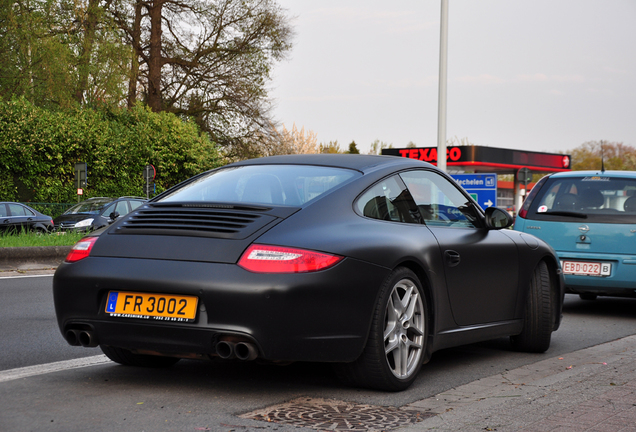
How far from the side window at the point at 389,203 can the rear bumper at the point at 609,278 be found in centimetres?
450

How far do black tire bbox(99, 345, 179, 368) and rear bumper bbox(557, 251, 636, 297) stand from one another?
5431 millimetres

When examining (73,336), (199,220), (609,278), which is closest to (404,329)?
(199,220)

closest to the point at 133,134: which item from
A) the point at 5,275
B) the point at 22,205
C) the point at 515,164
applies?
the point at 22,205

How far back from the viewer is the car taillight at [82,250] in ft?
15.1

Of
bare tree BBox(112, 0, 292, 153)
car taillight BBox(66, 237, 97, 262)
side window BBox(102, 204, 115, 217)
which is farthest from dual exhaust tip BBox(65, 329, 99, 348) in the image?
bare tree BBox(112, 0, 292, 153)

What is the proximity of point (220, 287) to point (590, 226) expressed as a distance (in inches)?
243

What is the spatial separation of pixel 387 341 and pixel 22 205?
69.8ft

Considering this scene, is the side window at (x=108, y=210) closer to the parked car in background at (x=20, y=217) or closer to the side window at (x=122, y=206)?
the side window at (x=122, y=206)

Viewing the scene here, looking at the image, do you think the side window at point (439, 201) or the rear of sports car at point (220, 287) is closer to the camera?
the rear of sports car at point (220, 287)

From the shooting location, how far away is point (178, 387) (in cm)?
475

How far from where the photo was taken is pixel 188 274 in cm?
420

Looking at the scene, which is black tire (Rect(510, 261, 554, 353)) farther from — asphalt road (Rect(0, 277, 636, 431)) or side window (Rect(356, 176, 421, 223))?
side window (Rect(356, 176, 421, 223))

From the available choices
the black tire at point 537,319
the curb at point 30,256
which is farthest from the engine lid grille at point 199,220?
the curb at point 30,256

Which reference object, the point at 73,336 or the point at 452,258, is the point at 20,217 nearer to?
the point at 73,336
